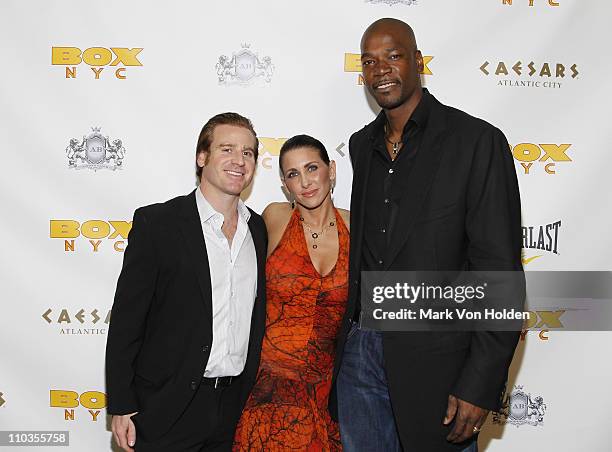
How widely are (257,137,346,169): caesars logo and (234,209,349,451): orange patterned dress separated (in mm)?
690

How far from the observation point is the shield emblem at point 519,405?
2684mm

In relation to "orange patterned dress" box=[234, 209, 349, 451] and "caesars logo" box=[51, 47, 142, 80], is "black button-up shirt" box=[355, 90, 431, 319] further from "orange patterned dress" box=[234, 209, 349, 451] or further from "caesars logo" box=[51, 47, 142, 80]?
"caesars logo" box=[51, 47, 142, 80]

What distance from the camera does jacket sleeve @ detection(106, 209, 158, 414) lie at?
183cm

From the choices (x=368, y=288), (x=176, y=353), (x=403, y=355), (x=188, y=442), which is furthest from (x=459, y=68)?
(x=188, y=442)

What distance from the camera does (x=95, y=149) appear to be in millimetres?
2576

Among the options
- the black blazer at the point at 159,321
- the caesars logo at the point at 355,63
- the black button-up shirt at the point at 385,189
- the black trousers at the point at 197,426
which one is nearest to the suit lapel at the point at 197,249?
the black blazer at the point at 159,321

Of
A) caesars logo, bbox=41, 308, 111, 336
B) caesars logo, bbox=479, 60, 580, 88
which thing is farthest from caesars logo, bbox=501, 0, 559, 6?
caesars logo, bbox=41, 308, 111, 336

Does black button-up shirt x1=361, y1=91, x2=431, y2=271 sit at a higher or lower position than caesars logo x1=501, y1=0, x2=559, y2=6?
lower

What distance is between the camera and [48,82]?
2.56m

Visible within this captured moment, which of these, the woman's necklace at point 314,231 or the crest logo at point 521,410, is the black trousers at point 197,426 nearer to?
the woman's necklace at point 314,231

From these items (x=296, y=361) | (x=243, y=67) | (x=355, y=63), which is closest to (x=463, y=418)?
(x=296, y=361)

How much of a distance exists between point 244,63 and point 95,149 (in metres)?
0.72

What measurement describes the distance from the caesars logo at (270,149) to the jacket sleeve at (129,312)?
87 cm

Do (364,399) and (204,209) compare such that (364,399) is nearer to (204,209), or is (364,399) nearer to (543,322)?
(204,209)
